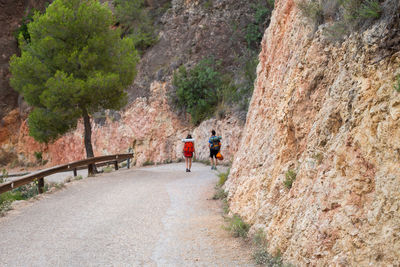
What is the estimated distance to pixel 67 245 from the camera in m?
7.58

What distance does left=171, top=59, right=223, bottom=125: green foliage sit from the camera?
87.8 feet

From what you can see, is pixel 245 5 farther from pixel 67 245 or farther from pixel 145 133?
pixel 67 245

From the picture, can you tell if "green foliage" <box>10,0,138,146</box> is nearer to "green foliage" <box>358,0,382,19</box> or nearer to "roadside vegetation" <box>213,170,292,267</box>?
"roadside vegetation" <box>213,170,292,267</box>

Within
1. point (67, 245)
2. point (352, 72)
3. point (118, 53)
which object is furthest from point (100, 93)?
point (352, 72)

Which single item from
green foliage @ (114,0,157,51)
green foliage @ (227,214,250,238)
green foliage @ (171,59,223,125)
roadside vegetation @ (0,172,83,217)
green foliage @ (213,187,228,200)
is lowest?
roadside vegetation @ (0,172,83,217)

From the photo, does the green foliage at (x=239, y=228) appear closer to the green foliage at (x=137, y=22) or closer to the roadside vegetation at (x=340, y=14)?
the roadside vegetation at (x=340, y=14)

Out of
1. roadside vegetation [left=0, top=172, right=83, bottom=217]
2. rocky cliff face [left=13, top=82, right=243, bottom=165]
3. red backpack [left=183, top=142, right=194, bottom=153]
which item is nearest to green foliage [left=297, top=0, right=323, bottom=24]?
roadside vegetation [left=0, top=172, right=83, bottom=217]

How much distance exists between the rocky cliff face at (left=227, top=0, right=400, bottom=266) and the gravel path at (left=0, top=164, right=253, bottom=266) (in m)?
1.03

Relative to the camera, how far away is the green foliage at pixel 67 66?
20031 millimetres

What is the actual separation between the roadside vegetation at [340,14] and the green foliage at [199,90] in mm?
18224

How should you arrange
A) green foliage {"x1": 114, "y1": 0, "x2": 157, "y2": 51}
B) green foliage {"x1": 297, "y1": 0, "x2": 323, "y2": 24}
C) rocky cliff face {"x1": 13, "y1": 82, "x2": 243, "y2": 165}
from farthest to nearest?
1. green foliage {"x1": 114, "y1": 0, "x2": 157, "y2": 51}
2. rocky cliff face {"x1": 13, "y1": 82, "x2": 243, "y2": 165}
3. green foliage {"x1": 297, "y1": 0, "x2": 323, "y2": 24}

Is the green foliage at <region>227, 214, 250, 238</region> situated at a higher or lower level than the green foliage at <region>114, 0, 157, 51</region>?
lower

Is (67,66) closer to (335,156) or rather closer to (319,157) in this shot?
(319,157)

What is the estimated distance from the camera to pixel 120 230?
863 centimetres
